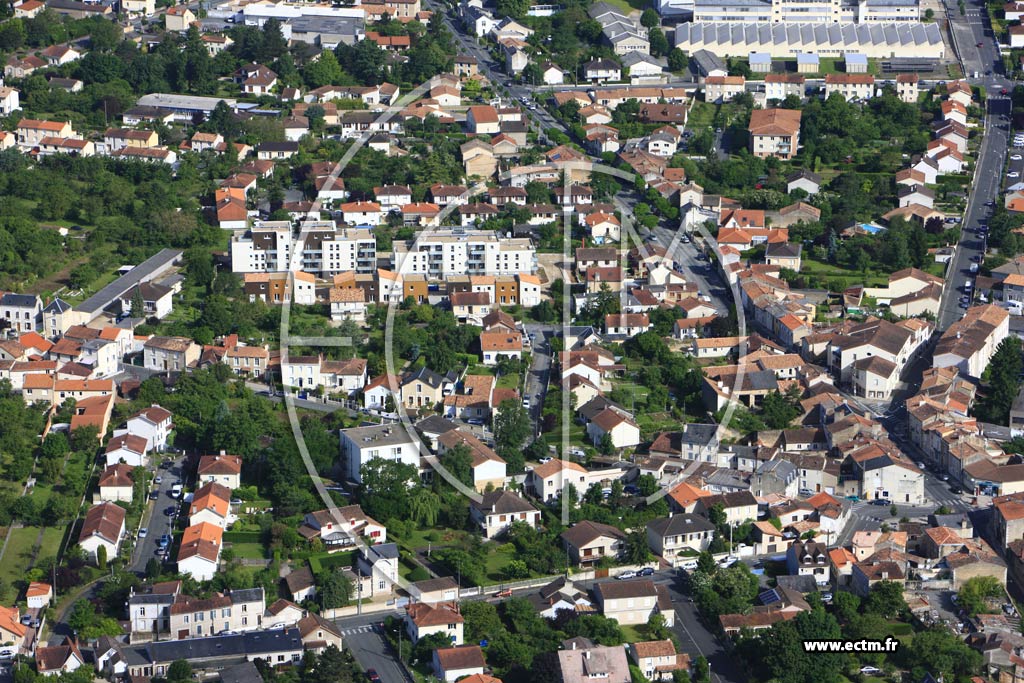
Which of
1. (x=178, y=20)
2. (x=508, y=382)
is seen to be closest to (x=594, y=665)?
(x=508, y=382)

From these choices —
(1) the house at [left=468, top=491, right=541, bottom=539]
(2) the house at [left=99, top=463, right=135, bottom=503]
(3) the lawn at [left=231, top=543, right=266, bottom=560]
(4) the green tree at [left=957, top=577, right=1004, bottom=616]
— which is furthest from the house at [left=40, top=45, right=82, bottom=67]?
(4) the green tree at [left=957, top=577, right=1004, bottom=616]

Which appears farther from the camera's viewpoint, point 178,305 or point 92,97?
point 92,97

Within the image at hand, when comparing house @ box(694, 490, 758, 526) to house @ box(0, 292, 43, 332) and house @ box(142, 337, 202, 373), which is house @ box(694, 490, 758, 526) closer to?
house @ box(142, 337, 202, 373)

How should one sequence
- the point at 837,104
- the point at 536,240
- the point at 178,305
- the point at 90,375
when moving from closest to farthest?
the point at 90,375 → the point at 178,305 → the point at 536,240 → the point at 837,104

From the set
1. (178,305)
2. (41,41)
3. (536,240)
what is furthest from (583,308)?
(41,41)

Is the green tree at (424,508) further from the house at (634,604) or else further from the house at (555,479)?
the house at (634,604)

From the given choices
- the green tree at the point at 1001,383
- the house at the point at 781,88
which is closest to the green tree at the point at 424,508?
the green tree at the point at 1001,383

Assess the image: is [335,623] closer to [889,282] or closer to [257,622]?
[257,622]
